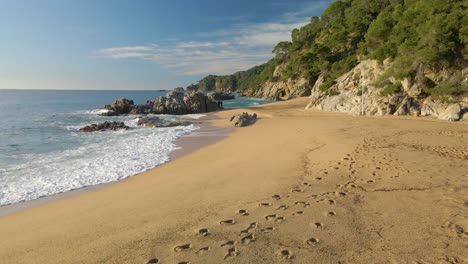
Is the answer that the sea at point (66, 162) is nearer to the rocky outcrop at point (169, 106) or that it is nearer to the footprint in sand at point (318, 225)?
the footprint in sand at point (318, 225)

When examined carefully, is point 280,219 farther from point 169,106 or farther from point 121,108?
point 121,108

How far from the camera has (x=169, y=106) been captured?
4122 cm

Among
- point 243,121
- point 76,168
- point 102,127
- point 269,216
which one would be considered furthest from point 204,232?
point 102,127

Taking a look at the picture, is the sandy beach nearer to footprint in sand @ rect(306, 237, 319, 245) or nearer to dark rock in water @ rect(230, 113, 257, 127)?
footprint in sand @ rect(306, 237, 319, 245)

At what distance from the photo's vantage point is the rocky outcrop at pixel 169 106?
41.0 m

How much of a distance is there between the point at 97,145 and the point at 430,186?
52.8ft

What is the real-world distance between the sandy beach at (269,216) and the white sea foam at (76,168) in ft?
3.86

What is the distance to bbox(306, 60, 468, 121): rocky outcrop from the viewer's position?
2079cm

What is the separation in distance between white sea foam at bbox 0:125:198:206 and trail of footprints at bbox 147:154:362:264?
5.85 meters

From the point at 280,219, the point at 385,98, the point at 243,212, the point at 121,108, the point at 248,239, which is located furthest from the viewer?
the point at 121,108

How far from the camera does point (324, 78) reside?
42906 mm

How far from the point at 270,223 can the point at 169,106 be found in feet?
123

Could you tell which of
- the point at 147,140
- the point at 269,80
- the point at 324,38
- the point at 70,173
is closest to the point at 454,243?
the point at 70,173

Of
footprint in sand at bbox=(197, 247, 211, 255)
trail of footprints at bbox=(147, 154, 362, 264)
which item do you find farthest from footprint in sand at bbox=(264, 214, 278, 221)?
footprint in sand at bbox=(197, 247, 211, 255)
